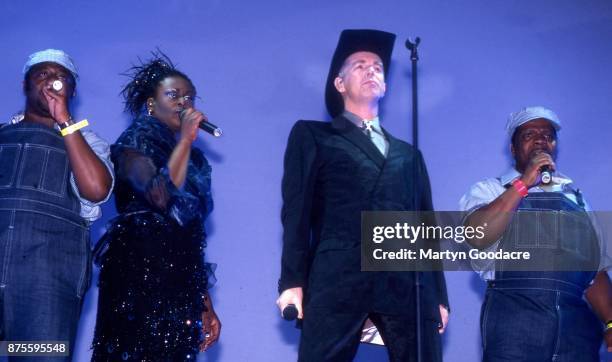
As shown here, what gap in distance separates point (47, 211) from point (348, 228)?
1037mm

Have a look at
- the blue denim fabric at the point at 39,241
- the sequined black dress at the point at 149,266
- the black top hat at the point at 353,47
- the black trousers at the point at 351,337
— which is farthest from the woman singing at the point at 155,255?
the black top hat at the point at 353,47

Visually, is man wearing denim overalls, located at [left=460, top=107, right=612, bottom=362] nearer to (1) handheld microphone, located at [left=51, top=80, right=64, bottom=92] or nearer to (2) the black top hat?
(2) the black top hat

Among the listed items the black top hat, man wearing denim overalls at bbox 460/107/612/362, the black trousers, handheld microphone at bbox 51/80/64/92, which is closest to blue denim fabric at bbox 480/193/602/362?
man wearing denim overalls at bbox 460/107/612/362

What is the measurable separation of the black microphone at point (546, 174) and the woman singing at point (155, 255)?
4.14ft

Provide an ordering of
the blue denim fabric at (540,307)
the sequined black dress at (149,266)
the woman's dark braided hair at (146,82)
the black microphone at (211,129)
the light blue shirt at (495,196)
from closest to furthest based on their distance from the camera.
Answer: the sequined black dress at (149,266), the black microphone at (211,129), the blue denim fabric at (540,307), the light blue shirt at (495,196), the woman's dark braided hair at (146,82)

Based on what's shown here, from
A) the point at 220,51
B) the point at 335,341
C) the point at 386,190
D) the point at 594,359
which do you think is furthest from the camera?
the point at 220,51

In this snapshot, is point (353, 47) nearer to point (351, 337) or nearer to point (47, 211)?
point (351, 337)

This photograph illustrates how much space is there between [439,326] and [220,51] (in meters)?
2.26

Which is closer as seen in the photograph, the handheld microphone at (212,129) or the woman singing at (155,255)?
the woman singing at (155,255)

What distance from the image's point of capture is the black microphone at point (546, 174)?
3.17 meters

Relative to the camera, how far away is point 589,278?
11.1ft

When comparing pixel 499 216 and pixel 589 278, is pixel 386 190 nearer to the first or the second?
pixel 499 216

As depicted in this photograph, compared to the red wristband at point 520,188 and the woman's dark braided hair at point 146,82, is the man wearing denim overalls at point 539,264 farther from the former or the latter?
the woman's dark braided hair at point 146,82

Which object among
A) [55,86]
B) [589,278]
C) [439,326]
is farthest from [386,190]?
[55,86]
